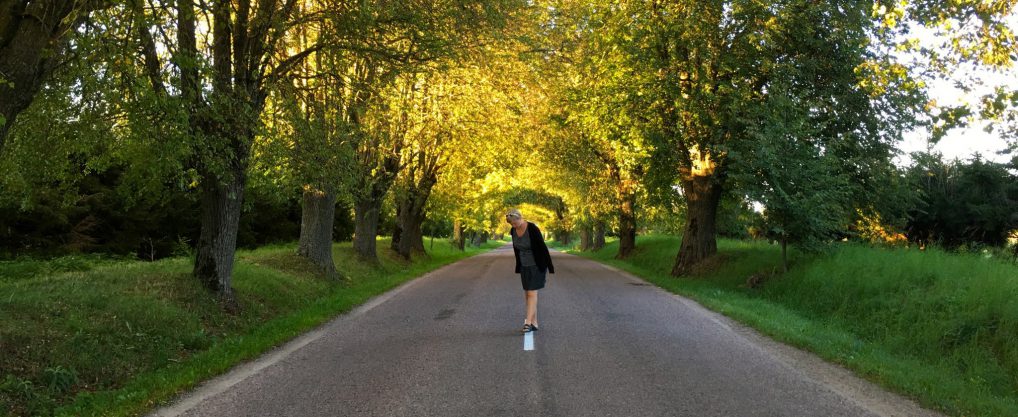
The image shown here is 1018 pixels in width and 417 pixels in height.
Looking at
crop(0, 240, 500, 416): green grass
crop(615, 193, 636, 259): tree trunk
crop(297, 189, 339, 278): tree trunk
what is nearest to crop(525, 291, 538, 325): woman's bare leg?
crop(0, 240, 500, 416): green grass

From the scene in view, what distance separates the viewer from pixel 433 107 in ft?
59.5

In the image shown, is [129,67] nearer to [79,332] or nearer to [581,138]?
[79,332]

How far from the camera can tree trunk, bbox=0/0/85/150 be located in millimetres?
5785

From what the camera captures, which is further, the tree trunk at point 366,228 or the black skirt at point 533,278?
the tree trunk at point 366,228

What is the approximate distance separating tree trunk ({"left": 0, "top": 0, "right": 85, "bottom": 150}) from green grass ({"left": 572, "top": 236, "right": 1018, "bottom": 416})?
8.97m

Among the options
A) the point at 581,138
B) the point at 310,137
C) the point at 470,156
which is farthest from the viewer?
the point at 581,138

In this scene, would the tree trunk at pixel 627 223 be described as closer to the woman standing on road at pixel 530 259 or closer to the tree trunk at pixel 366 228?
the tree trunk at pixel 366 228

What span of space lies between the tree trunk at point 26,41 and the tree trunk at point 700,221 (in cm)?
1665

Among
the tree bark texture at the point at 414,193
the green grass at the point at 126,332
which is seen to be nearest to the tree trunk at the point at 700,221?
the tree bark texture at the point at 414,193

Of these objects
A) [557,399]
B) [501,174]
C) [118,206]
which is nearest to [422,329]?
[557,399]

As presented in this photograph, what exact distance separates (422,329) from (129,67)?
4967 mm

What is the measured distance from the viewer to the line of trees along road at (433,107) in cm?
754

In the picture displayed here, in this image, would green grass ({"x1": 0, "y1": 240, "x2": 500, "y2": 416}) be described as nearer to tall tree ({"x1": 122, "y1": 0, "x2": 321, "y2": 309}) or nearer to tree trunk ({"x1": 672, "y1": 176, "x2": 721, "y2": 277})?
tall tree ({"x1": 122, "y1": 0, "x2": 321, "y2": 309})

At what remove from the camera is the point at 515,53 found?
1648 cm
